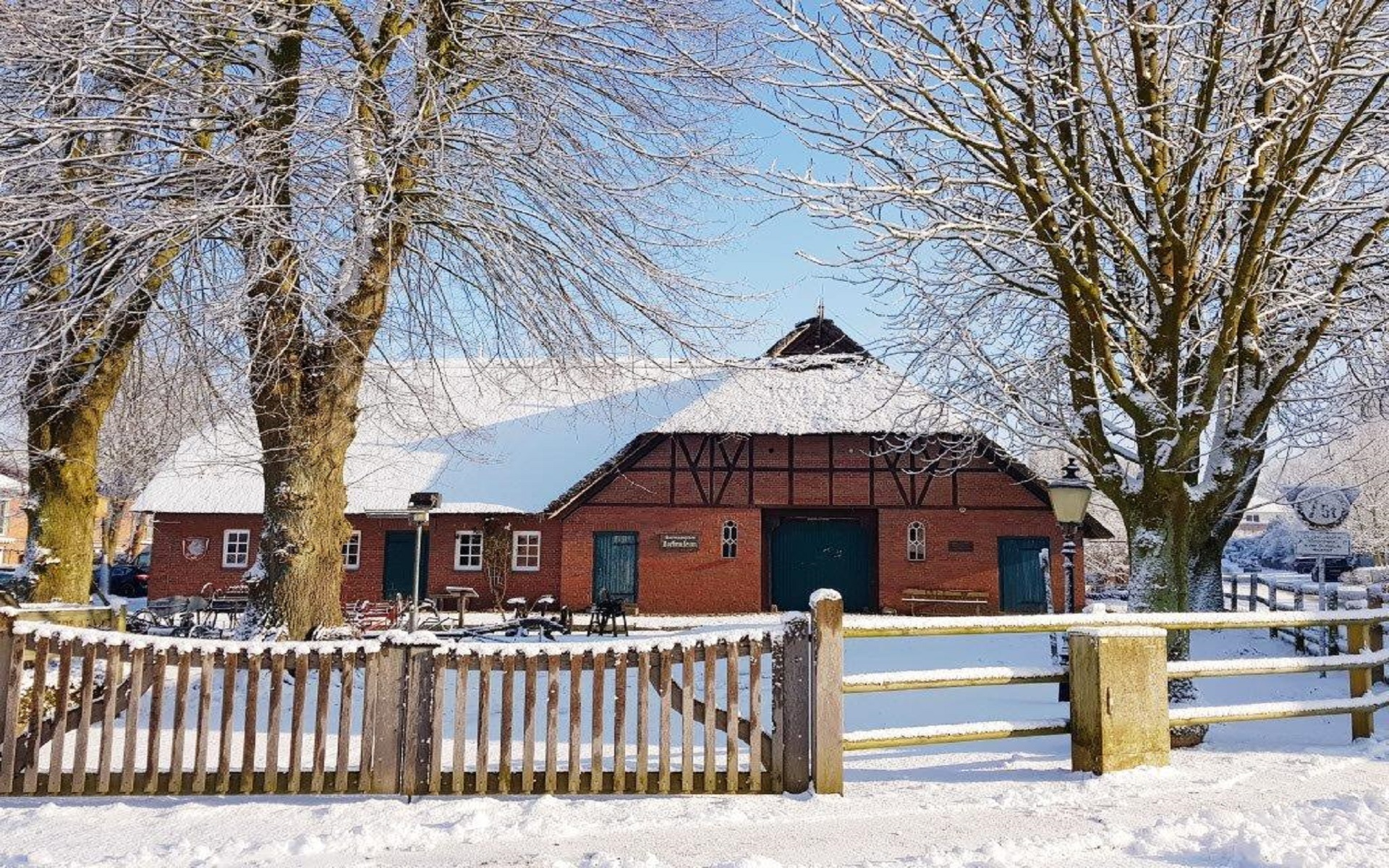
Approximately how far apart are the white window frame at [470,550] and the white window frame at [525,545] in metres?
0.90

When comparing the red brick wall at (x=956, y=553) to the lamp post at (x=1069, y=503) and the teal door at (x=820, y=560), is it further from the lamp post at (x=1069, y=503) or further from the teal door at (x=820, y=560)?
the lamp post at (x=1069, y=503)

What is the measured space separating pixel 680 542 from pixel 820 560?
3.78m

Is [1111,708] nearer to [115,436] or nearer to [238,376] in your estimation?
[238,376]

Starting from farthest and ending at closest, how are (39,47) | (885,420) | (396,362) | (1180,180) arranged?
(885,420) → (396,362) → (1180,180) → (39,47)

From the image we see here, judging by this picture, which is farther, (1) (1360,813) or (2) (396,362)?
(2) (396,362)

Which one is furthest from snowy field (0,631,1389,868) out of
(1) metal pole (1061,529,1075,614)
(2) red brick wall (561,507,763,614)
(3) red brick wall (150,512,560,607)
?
(3) red brick wall (150,512,560,607)

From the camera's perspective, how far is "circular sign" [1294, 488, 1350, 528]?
12531 mm

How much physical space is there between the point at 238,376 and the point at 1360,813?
8.93 m

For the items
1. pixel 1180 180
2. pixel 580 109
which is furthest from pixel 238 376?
pixel 1180 180

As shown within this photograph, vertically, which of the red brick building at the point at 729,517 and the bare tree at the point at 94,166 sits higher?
→ the bare tree at the point at 94,166

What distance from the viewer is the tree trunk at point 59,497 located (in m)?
9.71

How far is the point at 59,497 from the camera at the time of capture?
9.88 m

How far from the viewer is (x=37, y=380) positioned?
31.1 ft

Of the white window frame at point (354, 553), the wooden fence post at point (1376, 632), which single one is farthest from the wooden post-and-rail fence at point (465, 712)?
the white window frame at point (354, 553)
